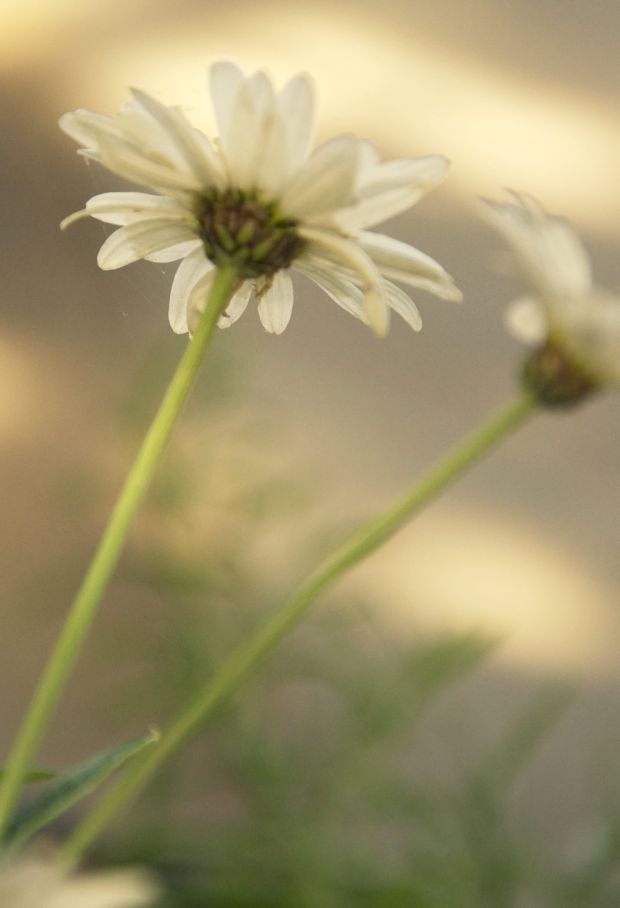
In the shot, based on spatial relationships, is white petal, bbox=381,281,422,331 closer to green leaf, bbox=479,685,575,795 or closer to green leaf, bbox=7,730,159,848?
green leaf, bbox=7,730,159,848

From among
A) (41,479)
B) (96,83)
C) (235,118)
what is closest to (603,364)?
(235,118)

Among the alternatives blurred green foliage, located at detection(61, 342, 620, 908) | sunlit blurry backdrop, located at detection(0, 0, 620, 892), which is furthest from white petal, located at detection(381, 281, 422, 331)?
blurred green foliage, located at detection(61, 342, 620, 908)

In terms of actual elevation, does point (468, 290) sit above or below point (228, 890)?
above

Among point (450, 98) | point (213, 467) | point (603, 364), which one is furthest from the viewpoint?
point (213, 467)

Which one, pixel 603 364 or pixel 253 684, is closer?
pixel 603 364

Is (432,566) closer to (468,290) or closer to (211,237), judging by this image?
(468,290)

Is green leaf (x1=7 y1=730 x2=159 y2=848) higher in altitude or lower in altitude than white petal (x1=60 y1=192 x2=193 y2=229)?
lower

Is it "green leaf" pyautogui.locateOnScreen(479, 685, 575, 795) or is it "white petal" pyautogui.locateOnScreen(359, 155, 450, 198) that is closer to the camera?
"white petal" pyautogui.locateOnScreen(359, 155, 450, 198)

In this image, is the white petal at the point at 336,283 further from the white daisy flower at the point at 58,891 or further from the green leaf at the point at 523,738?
the green leaf at the point at 523,738
